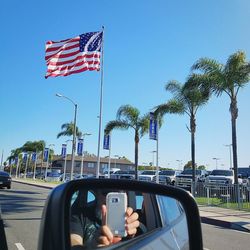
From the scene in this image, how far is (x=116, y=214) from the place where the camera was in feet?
7.84

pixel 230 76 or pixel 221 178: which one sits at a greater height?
pixel 230 76

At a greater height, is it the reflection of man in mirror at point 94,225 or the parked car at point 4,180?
the parked car at point 4,180

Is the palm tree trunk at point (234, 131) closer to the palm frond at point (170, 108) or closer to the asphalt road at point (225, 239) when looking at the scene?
the palm frond at point (170, 108)

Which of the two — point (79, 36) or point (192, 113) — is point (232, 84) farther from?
point (79, 36)

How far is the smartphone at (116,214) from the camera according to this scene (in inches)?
93.9

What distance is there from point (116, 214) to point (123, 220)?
0.33ft

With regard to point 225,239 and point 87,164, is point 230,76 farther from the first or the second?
point 87,164

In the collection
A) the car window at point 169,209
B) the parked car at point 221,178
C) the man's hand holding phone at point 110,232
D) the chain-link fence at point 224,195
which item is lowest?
the man's hand holding phone at point 110,232

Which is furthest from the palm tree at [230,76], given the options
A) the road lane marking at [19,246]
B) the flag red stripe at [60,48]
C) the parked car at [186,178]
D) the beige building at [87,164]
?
the beige building at [87,164]

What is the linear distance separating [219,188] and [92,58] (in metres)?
Answer: 9.90

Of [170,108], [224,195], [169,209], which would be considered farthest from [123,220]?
[170,108]

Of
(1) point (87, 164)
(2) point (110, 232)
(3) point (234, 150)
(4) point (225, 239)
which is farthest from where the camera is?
(1) point (87, 164)

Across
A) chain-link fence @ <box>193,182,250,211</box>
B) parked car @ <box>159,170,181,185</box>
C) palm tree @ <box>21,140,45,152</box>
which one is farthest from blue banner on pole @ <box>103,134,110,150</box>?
palm tree @ <box>21,140,45,152</box>

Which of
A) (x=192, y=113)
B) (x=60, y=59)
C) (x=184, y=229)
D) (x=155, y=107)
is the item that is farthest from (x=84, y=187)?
(x=155, y=107)
